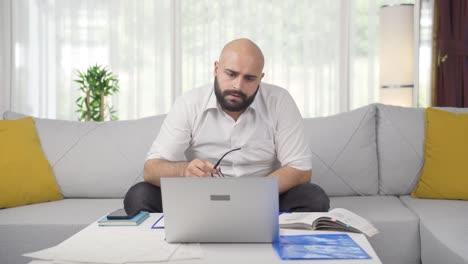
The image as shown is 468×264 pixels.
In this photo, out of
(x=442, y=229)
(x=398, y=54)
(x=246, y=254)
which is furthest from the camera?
(x=398, y=54)

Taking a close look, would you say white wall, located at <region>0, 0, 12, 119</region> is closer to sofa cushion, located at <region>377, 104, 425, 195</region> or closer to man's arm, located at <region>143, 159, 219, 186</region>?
man's arm, located at <region>143, 159, 219, 186</region>

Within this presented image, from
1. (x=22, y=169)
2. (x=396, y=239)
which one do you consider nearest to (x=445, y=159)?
(x=396, y=239)

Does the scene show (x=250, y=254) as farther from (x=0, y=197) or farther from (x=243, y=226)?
(x=0, y=197)

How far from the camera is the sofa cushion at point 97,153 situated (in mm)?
2740

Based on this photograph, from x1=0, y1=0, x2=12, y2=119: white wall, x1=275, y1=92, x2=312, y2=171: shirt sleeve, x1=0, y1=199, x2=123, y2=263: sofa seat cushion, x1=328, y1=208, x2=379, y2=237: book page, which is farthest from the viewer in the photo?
x1=0, y1=0, x2=12, y2=119: white wall

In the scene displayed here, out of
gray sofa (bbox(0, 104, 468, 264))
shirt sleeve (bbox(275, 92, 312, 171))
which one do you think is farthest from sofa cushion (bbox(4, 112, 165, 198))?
shirt sleeve (bbox(275, 92, 312, 171))

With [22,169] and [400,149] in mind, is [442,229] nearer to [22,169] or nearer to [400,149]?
[400,149]

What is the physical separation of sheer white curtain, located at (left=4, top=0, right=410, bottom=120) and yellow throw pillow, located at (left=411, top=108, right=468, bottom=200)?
2260 millimetres

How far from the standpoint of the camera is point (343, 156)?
108 inches

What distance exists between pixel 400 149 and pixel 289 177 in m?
0.82

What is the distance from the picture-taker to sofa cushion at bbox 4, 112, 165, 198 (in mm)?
2740

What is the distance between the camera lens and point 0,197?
2465mm

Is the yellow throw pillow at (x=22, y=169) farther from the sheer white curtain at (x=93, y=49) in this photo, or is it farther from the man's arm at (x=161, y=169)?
the sheer white curtain at (x=93, y=49)

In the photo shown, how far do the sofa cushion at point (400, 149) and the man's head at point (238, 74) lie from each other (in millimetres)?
864
